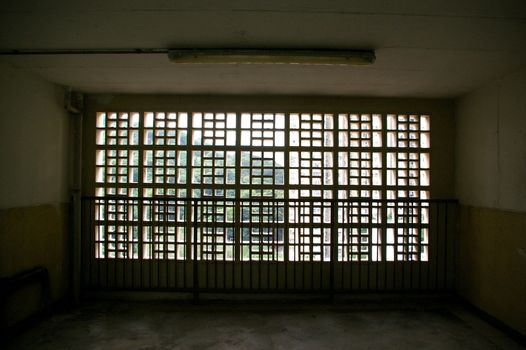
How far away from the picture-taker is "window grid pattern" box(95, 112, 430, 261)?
443 cm

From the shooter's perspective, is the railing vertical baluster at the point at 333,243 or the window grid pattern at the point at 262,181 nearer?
the railing vertical baluster at the point at 333,243

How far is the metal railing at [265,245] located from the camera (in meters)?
4.38
